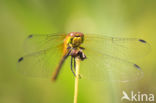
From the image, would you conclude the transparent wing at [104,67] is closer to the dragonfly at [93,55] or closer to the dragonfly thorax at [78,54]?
the dragonfly at [93,55]

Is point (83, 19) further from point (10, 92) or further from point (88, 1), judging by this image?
point (10, 92)

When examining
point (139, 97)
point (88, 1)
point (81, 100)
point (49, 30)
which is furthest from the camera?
point (88, 1)

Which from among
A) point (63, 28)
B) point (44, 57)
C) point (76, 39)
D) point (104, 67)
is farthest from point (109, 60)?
point (63, 28)

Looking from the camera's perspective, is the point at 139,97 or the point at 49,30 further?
the point at 49,30

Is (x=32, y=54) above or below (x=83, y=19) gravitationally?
below

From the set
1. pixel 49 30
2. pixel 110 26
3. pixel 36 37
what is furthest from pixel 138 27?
pixel 36 37

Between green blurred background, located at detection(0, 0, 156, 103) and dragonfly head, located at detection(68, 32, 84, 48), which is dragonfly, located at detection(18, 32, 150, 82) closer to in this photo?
dragonfly head, located at detection(68, 32, 84, 48)

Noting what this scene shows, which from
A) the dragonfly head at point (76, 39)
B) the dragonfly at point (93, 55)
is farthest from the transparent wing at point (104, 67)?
the dragonfly head at point (76, 39)
